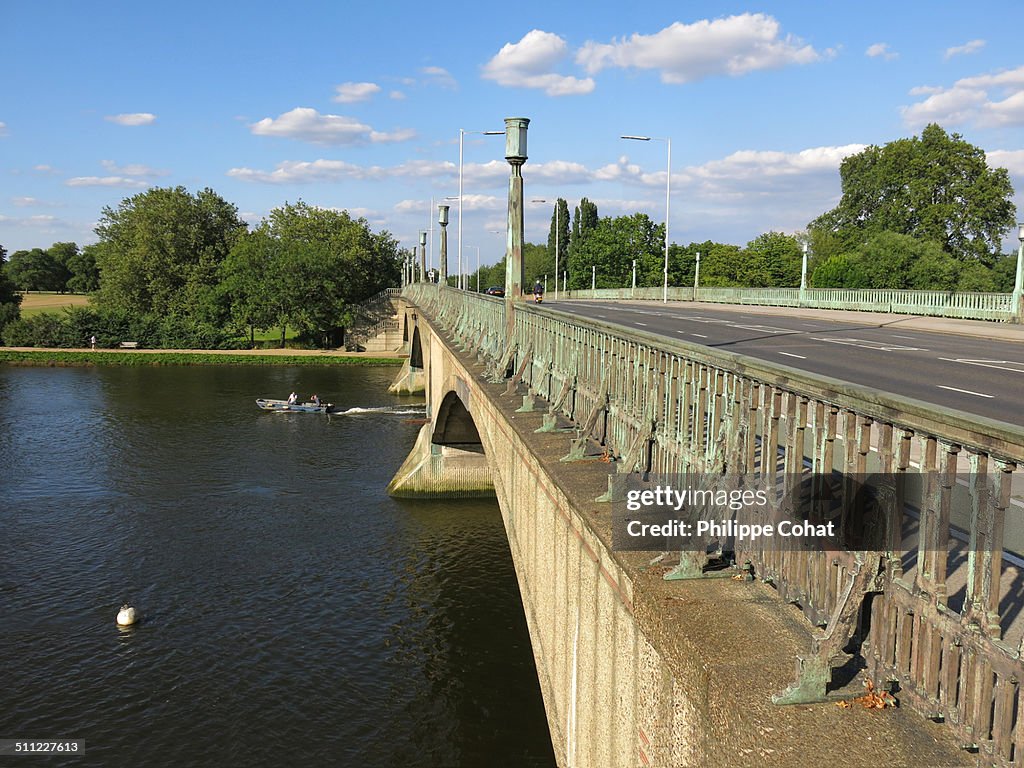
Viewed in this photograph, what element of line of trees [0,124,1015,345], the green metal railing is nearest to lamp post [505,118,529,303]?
the green metal railing

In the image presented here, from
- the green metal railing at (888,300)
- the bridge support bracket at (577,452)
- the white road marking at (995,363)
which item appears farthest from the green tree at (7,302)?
the bridge support bracket at (577,452)

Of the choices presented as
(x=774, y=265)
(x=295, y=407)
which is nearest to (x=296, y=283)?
(x=295, y=407)

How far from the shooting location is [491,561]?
23.8m

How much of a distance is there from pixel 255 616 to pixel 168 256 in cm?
8033

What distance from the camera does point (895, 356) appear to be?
1742 cm

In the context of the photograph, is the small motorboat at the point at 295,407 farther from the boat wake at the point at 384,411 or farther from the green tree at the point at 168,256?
the green tree at the point at 168,256

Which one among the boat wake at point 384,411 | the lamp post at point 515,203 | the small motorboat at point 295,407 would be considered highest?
the lamp post at point 515,203

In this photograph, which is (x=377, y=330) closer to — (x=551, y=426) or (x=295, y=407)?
(x=295, y=407)

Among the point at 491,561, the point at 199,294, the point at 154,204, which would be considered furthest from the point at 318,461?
the point at 154,204

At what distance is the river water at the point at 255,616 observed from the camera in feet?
49.4

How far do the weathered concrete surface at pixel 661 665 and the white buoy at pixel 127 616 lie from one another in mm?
13717

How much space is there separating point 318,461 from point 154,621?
56.1ft

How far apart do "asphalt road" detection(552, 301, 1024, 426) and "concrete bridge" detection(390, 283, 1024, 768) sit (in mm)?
2510

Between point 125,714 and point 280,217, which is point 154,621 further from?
point 280,217
